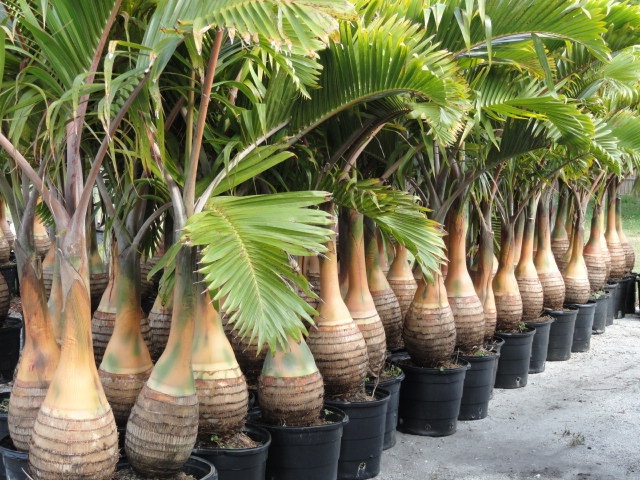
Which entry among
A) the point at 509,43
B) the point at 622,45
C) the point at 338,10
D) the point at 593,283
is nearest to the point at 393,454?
the point at 509,43

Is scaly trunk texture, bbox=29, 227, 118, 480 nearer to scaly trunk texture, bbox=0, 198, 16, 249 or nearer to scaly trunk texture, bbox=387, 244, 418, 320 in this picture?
scaly trunk texture, bbox=387, 244, 418, 320

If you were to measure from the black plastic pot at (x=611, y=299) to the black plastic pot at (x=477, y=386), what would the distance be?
11.1 ft

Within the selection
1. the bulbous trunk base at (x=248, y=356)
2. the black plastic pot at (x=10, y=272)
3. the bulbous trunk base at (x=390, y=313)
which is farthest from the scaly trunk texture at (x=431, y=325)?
the black plastic pot at (x=10, y=272)

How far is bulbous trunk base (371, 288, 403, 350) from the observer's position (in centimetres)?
430

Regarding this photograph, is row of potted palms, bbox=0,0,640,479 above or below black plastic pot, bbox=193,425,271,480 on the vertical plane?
above

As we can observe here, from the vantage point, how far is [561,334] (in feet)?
20.0

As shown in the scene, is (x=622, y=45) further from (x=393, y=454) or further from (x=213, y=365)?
(x=213, y=365)

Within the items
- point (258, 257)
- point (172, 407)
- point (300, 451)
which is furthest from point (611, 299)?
point (258, 257)

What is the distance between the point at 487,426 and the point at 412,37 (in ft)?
8.27

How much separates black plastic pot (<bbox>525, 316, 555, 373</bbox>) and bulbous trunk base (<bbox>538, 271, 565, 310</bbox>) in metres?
0.24

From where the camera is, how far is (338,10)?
1.67 m

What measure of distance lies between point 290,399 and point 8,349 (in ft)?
6.86

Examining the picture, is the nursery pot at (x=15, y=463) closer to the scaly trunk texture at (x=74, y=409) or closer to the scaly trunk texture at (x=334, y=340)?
the scaly trunk texture at (x=74, y=409)

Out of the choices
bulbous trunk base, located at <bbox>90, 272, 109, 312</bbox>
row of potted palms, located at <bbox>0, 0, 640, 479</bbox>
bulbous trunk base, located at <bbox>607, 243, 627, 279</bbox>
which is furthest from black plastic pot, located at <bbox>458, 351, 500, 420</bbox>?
bulbous trunk base, located at <bbox>607, 243, 627, 279</bbox>
